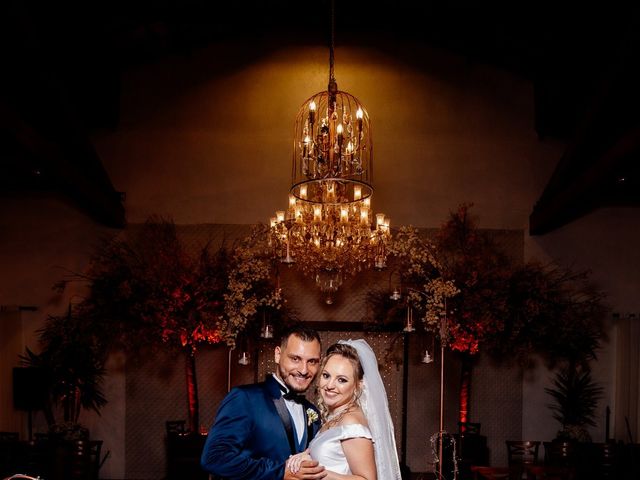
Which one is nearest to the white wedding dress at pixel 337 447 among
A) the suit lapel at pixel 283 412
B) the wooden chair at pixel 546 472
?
the suit lapel at pixel 283 412

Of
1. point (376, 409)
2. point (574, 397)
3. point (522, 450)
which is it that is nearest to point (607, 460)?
point (522, 450)

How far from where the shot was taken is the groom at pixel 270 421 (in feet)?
10.1

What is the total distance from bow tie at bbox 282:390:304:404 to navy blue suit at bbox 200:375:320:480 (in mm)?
37

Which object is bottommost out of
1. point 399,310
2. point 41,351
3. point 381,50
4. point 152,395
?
point 152,395

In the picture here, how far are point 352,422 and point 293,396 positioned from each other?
384 millimetres

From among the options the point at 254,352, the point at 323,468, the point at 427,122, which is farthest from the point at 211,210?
the point at 323,468

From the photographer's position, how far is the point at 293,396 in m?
3.35

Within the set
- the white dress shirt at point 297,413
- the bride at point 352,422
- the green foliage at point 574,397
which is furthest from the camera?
the green foliage at point 574,397

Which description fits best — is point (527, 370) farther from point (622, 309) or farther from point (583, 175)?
point (583, 175)

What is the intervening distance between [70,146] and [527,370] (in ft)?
23.7

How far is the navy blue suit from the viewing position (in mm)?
3055

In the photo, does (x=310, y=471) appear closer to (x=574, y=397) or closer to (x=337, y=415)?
(x=337, y=415)

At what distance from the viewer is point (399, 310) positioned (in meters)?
9.30

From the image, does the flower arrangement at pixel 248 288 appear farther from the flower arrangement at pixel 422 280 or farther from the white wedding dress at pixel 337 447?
the white wedding dress at pixel 337 447
